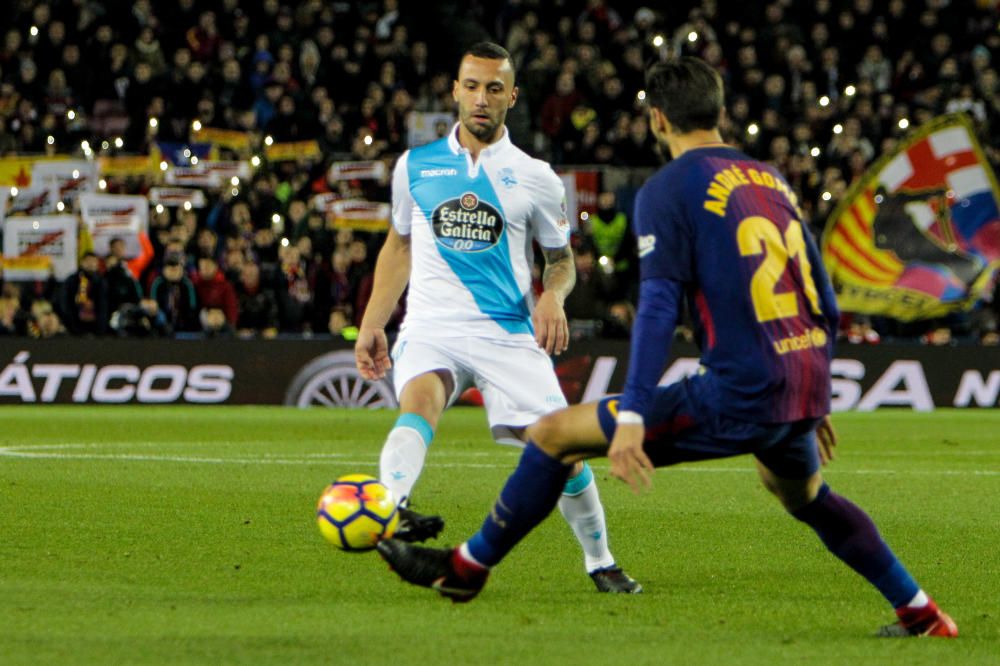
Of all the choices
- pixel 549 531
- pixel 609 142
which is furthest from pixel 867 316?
pixel 549 531

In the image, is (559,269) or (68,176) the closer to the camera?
(559,269)

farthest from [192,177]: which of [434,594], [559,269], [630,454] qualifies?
[630,454]

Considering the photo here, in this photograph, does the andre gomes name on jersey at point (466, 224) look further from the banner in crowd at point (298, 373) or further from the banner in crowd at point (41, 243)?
the banner in crowd at point (41, 243)

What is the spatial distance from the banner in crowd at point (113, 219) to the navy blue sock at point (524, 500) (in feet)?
49.5

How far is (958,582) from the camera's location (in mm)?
6781

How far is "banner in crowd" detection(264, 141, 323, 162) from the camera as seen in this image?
22609 mm

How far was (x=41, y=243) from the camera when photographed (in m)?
19.7

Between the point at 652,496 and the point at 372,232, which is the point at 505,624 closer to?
the point at 652,496

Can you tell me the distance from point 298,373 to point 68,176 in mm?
4014

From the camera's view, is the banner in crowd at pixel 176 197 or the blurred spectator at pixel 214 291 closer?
the blurred spectator at pixel 214 291

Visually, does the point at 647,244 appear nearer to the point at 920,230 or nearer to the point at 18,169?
the point at 920,230

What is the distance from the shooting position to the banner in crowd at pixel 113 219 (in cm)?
1994

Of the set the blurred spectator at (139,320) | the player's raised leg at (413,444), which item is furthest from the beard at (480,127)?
the blurred spectator at (139,320)

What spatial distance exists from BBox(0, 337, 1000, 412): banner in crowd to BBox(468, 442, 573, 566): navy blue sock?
515 inches
